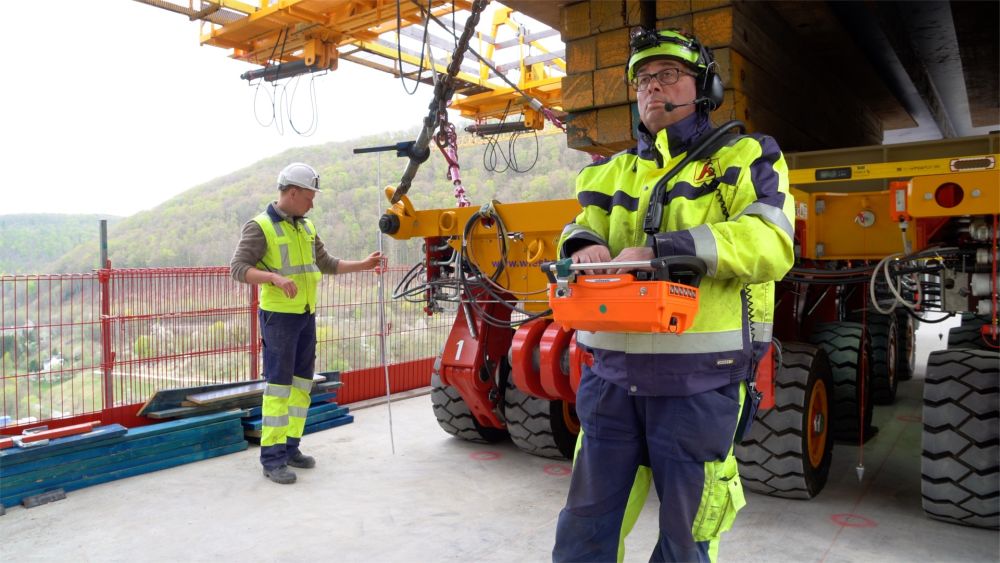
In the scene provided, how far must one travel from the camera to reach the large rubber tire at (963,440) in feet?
10.9

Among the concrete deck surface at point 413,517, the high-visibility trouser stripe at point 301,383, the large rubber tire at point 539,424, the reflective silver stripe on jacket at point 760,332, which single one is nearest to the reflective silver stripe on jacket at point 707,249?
the reflective silver stripe on jacket at point 760,332

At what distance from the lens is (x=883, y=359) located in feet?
21.0

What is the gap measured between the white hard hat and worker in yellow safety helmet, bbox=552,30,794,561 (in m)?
2.86

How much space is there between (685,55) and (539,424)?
2.94 m

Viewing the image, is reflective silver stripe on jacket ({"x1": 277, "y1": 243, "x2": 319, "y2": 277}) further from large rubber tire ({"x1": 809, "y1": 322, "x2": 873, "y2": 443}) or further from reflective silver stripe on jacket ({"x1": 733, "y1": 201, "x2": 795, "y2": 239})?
large rubber tire ({"x1": 809, "y1": 322, "x2": 873, "y2": 443})

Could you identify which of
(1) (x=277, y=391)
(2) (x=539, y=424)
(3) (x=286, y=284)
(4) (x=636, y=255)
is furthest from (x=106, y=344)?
(4) (x=636, y=255)

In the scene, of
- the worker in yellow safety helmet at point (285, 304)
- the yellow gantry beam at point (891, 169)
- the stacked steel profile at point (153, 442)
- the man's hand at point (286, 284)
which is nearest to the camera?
the yellow gantry beam at point (891, 169)

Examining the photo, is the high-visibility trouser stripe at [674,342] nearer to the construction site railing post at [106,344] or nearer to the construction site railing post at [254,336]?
the construction site railing post at [106,344]

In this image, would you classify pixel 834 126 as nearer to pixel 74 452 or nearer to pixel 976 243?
pixel 976 243

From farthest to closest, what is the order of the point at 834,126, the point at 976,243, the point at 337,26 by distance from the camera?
1. the point at 337,26
2. the point at 834,126
3. the point at 976,243

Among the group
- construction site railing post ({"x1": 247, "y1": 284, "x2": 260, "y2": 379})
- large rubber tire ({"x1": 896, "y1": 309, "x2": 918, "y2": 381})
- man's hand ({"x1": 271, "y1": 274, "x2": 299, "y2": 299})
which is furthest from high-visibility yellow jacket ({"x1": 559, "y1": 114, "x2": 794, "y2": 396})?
large rubber tire ({"x1": 896, "y1": 309, "x2": 918, "y2": 381})

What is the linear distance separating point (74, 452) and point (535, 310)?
118 inches

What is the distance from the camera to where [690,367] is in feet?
6.58

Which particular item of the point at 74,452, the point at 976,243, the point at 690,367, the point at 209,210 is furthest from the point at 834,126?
the point at 209,210
